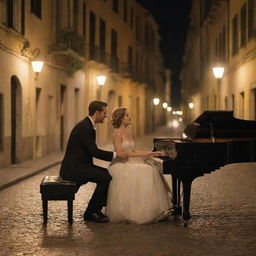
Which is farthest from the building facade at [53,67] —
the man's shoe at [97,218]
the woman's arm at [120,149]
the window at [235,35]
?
the man's shoe at [97,218]

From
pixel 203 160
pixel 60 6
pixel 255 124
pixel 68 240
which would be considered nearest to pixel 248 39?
pixel 60 6

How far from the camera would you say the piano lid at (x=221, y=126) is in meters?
8.77

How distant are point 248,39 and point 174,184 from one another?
1216 centimetres

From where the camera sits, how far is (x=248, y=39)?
20.2 meters

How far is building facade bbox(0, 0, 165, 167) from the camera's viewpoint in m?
16.4

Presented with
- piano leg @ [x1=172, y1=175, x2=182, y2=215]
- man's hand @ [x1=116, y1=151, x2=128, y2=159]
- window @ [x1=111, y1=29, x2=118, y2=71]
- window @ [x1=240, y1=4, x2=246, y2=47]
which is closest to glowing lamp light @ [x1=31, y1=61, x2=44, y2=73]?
window @ [x1=240, y1=4, x2=246, y2=47]

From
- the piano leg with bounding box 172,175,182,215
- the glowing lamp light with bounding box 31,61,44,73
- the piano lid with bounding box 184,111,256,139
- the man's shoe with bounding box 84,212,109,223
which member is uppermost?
the glowing lamp light with bounding box 31,61,44,73

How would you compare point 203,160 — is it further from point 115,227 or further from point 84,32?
point 84,32

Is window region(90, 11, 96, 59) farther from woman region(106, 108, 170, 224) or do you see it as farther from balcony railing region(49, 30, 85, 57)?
woman region(106, 108, 170, 224)

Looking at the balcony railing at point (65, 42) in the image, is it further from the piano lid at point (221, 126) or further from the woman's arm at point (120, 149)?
the woman's arm at point (120, 149)

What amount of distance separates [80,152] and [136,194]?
98 centimetres

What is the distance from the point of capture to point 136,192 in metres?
8.02

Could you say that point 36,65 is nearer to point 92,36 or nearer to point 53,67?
point 53,67

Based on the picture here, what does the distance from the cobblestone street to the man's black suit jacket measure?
677 millimetres
